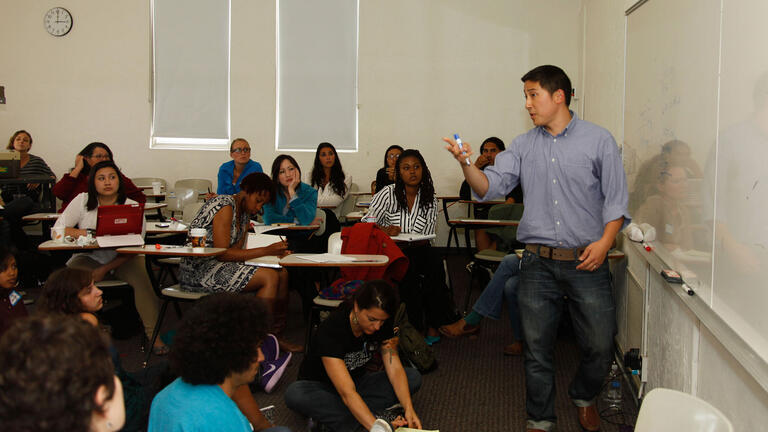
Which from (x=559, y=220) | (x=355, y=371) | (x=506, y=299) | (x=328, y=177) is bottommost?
(x=355, y=371)

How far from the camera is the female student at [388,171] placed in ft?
22.0

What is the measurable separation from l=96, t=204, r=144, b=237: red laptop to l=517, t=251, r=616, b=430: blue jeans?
7.94 ft

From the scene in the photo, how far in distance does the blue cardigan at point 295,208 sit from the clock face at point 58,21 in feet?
16.2

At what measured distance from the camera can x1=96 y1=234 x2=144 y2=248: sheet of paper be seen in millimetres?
3673

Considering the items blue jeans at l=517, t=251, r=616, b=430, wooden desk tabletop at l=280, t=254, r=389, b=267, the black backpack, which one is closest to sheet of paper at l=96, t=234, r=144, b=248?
wooden desk tabletop at l=280, t=254, r=389, b=267

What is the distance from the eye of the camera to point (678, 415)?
147 centimetres

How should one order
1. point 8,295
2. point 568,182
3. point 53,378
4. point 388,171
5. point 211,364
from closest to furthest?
point 53,378 → point 211,364 → point 568,182 → point 8,295 → point 388,171

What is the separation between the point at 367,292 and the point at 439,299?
1.81 metres

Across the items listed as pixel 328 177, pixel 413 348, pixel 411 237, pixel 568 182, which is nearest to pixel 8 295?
pixel 413 348

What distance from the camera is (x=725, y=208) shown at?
1.70 metres

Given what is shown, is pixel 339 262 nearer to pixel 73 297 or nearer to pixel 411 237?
pixel 411 237

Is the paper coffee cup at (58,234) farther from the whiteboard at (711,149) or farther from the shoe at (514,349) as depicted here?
the whiteboard at (711,149)

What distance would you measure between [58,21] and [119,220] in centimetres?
572

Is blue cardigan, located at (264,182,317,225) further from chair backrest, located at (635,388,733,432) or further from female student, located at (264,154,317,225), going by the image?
chair backrest, located at (635,388,733,432)
